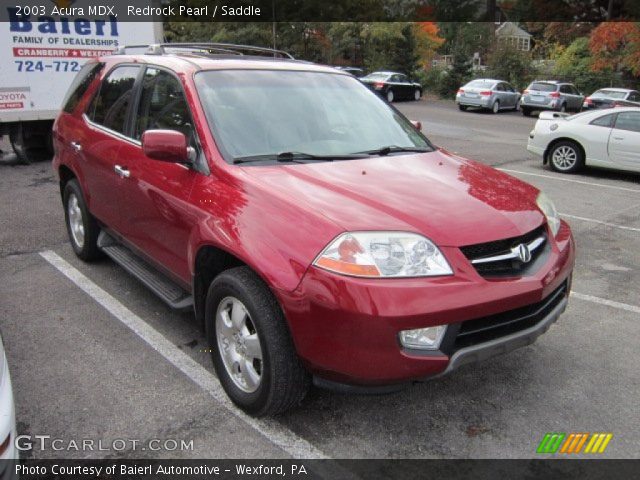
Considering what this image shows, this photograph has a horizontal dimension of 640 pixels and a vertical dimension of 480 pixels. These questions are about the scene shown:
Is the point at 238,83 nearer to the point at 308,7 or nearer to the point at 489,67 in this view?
the point at 489,67

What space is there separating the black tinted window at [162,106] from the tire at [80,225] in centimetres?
125

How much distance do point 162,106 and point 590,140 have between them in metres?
8.99

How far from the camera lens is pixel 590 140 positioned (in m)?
10.4

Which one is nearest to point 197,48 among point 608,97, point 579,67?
point 608,97

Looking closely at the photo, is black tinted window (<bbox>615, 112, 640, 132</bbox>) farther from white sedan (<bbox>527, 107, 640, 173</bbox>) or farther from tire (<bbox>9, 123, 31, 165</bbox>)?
tire (<bbox>9, 123, 31, 165</bbox>)

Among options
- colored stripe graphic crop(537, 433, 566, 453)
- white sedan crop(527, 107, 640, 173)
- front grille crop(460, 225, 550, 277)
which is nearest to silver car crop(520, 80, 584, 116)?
white sedan crop(527, 107, 640, 173)

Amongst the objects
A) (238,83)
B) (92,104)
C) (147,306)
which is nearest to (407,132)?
(238,83)

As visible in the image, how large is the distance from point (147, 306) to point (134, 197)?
35.7 inches

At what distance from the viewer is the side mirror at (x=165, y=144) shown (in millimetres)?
3102

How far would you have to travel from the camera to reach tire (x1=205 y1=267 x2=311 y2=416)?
2.68m

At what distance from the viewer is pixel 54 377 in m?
3.38

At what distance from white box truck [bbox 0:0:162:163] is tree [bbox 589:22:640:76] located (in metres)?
25.6

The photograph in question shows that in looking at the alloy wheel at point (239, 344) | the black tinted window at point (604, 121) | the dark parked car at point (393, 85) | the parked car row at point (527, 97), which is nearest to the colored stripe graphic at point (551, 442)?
the alloy wheel at point (239, 344)

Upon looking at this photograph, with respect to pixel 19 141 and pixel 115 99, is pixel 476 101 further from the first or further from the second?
pixel 115 99
